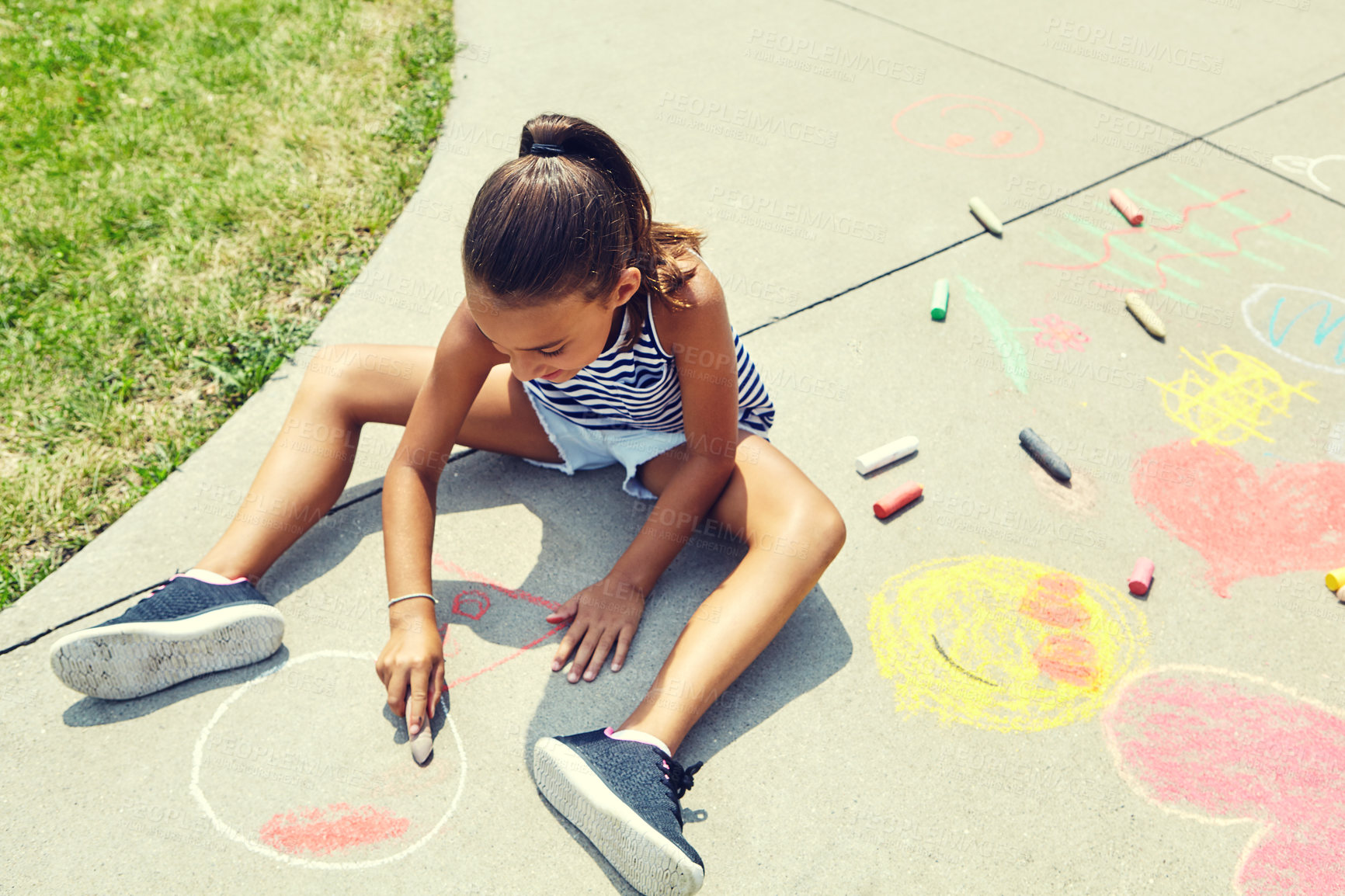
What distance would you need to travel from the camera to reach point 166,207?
3.06m

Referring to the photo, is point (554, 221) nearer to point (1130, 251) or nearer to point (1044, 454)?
point (1044, 454)

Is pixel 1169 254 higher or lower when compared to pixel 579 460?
higher

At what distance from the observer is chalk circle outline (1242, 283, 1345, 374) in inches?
101

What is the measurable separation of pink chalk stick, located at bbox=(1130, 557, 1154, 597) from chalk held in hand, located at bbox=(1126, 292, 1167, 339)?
90 cm

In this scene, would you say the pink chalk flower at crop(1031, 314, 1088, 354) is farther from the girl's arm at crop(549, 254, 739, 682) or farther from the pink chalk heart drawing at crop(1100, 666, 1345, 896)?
the girl's arm at crop(549, 254, 739, 682)

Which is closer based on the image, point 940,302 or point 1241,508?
point 1241,508

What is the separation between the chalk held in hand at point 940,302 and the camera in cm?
269

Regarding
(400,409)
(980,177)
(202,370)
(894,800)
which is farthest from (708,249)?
(894,800)

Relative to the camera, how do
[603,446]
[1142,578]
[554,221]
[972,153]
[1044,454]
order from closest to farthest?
[554,221]
[1142,578]
[603,446]
[1044,454]
[972,153]

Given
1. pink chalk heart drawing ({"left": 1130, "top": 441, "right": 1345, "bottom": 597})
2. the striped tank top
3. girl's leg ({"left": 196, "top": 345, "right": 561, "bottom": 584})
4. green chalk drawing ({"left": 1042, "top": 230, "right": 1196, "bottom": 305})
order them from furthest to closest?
green chalk drawing ({"left": 1042, "top": 230, "right": 1196, "bottom": 305}), pink chalk heart drawing ({"left": 1130, "top": 441, "right": 1345, "bottom": 597}), girl's leg ({"left": 196, "top": 345, "right": 561, "bottom": 584}), the striped tank top

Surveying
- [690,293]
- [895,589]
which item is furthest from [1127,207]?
[690,293]

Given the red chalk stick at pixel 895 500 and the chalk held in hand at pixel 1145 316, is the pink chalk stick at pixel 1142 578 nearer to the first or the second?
the red chalk stick at pixel 895 500

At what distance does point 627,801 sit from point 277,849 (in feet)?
2.08

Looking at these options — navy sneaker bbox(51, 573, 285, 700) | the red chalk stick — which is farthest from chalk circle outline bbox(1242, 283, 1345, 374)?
navy sneaker bbox(51, 573, 285, 700)
